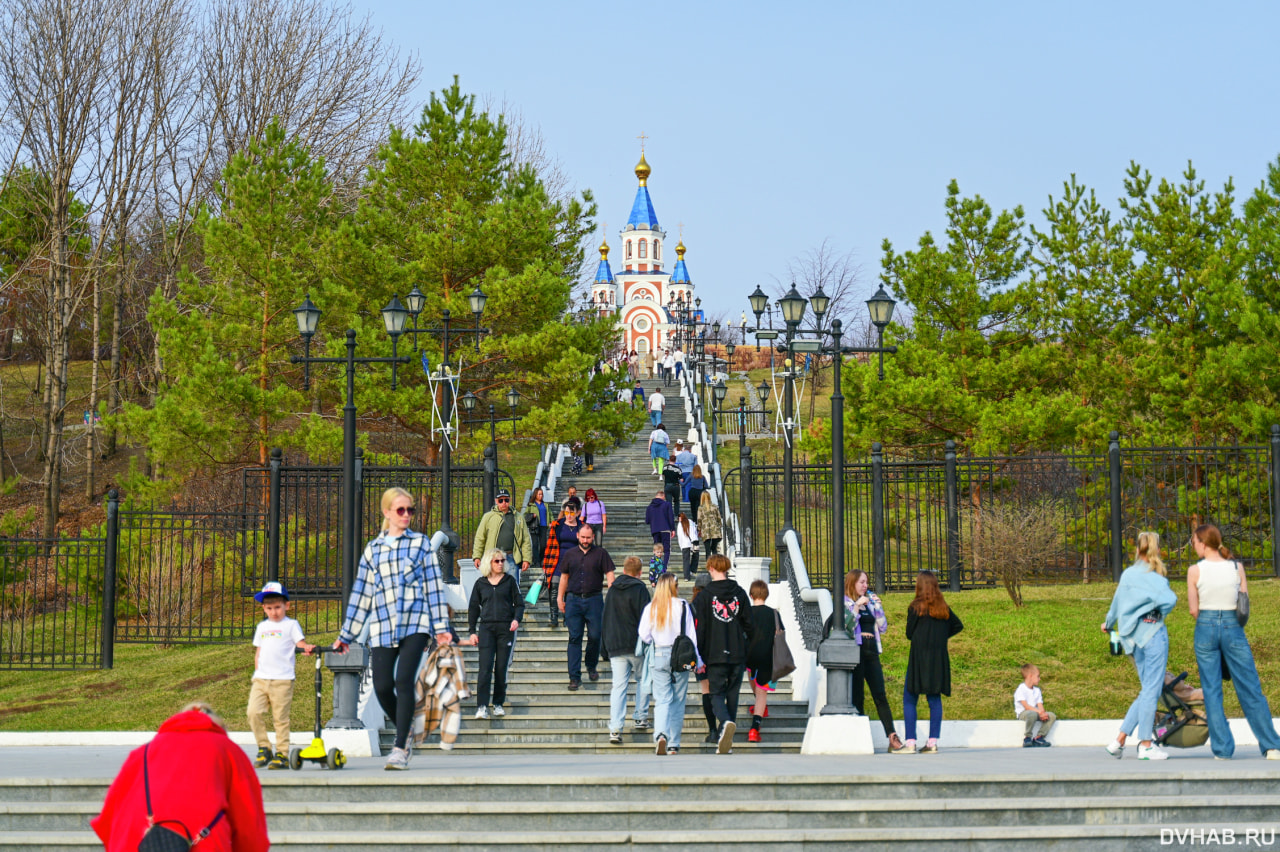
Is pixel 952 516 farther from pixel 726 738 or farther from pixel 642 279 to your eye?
pixel 642 279

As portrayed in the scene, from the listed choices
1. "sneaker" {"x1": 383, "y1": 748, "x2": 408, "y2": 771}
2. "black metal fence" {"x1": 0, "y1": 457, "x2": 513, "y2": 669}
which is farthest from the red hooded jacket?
"black metal fence" {"x1": 0, "y1": 457, "x2": 513, "y2": 669}

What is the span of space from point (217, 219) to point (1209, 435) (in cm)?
2153

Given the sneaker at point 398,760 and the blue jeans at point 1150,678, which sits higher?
the blue jeans at point 1150,678

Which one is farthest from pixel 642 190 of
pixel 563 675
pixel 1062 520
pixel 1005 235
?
pixel 563 675

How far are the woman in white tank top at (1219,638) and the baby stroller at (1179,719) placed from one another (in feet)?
1.16

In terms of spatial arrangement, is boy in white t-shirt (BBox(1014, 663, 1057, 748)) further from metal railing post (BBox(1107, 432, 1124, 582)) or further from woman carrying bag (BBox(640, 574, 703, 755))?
metal railing post (BBox(1107, 432, 1124, 582))

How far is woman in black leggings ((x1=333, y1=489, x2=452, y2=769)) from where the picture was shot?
27.0 ft

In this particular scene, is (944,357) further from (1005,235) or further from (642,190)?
(642,190)

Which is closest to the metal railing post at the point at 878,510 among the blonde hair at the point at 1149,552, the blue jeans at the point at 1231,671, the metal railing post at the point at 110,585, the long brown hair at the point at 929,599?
the long brown hair at the point at 929,599

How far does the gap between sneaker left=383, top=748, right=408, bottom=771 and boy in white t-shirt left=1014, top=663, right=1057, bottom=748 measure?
6028mm

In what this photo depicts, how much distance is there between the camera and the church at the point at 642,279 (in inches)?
4412

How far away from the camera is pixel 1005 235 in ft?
94.5

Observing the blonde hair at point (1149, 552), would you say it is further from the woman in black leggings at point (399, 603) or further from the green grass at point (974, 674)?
the woman in black leggings at point (399, 603)

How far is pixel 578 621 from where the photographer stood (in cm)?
1312
